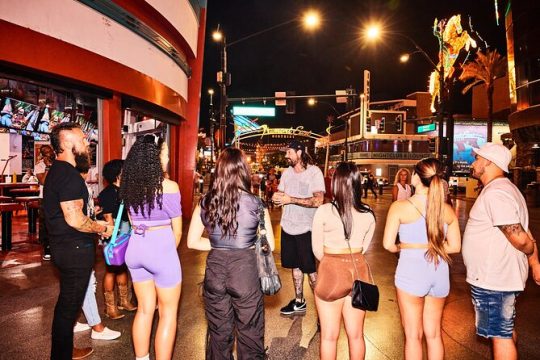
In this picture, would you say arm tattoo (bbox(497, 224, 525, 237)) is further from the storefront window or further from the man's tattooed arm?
the storefront window

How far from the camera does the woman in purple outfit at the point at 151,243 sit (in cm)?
328

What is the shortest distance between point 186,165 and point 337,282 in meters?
11.5

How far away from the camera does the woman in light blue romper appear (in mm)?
3193

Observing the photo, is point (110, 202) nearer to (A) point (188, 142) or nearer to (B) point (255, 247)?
(B) point (255, 247)

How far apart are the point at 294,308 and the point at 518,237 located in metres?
3.10

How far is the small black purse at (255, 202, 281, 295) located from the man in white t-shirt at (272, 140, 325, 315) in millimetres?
1788

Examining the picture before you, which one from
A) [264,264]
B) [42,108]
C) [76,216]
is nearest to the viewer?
[264,264]

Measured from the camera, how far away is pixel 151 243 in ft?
10.7

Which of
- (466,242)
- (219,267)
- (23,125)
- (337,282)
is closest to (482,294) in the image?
(466,242)

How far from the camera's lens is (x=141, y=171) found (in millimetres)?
3328

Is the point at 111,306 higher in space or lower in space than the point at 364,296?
lower

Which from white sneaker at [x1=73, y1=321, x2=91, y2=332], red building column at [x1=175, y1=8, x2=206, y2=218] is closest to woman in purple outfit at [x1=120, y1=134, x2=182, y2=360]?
white sneaker at [x1=73, y1=321, x2=91, y2=332]

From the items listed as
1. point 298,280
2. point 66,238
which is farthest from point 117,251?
point 298,280

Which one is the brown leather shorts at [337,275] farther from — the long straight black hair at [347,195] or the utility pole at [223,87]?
the utility pole at [223,87]
